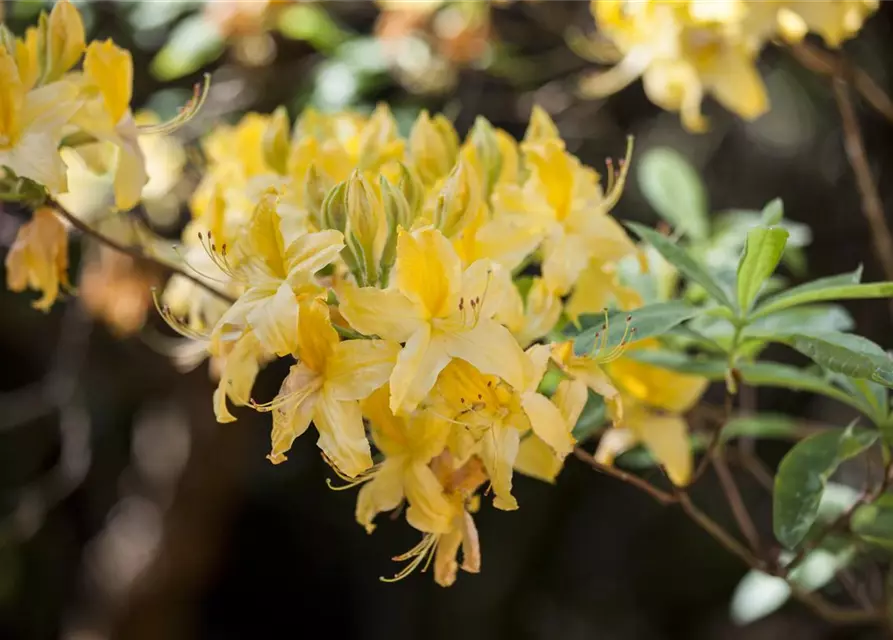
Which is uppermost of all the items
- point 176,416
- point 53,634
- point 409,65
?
point 409,65

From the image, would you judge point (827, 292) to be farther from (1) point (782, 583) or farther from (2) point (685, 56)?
(1) point (782, 583)

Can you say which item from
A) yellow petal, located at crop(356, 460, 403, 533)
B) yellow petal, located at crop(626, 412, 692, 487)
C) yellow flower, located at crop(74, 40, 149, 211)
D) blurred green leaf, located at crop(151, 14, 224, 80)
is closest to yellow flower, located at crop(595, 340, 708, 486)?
yellow petal, located at crop(626, 412, 692, 487)

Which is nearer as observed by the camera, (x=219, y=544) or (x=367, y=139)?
(x=367, y=139)

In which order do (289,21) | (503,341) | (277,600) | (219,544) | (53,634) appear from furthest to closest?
(277,600) → (53,634) → (219,544) → (289,21) → (503,341)

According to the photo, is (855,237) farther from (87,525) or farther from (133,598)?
(87,525)

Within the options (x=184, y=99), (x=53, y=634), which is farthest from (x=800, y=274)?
(x=53, y=634)

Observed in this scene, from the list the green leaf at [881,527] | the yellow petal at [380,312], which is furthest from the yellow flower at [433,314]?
the green leaf at [881,527]
